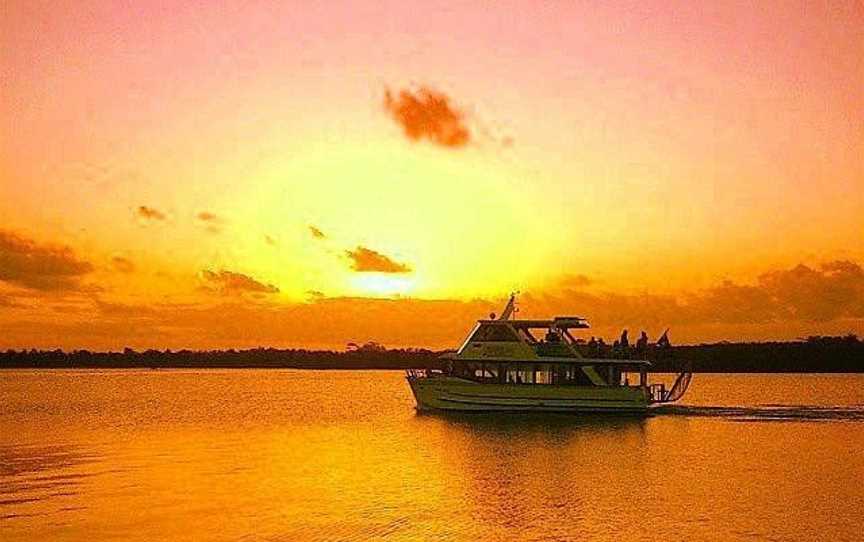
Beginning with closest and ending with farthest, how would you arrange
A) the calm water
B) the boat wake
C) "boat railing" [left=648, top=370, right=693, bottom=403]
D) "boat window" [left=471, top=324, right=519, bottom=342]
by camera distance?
the calm water → "boat window" [left=471, top=324, right=519, bottom=342] → "boat railing" [left=648, top=370, right=693, bottom=403] → the boat wake

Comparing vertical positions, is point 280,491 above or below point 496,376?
below

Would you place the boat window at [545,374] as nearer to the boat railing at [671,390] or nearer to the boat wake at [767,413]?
the boat railing at [671,390]

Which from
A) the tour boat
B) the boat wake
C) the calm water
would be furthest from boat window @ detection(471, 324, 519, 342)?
the boat wake

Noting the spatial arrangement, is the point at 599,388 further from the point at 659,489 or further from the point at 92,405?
the point at 92,405

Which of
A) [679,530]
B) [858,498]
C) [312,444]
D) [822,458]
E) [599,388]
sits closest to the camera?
[679,530]

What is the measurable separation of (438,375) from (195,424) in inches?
609

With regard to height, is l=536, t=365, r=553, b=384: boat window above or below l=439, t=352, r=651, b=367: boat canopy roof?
below

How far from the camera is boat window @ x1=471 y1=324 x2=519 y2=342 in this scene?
177 feet

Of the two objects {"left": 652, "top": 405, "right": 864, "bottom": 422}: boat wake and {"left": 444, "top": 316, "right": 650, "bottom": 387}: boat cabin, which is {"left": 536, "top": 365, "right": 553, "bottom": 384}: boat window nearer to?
{"left": 444, "top": 316, "right": 650, "bottom": 387}: boat cabin

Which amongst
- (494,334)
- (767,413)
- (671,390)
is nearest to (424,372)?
(494,334)

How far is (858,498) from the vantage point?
102ft

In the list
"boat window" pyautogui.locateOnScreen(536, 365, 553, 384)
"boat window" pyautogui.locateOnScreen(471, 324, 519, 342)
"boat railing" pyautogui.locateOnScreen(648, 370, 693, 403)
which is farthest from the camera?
"boat railing" pyautogui.locateOnScreen(648, 370, 693, 403)

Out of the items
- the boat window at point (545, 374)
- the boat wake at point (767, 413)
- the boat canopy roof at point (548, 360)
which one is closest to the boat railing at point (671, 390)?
the boat wake at point (767, 413)

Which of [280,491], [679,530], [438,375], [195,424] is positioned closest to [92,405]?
[195,424]
